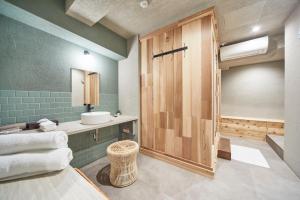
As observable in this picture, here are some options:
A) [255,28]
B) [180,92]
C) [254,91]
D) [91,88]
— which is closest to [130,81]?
[91,88]

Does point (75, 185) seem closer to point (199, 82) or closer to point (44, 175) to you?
point (44, 175)

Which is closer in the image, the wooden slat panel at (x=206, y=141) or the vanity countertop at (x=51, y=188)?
the vanity countertop at (x=51, y=188)

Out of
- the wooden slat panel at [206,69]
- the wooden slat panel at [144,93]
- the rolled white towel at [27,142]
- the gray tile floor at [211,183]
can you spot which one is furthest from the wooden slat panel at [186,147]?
the rolled white towel at [27,142]

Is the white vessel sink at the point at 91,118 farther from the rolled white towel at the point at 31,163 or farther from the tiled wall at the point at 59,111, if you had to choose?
the rolled white towel at the point at 31,163

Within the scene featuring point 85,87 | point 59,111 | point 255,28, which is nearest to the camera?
point 59,111

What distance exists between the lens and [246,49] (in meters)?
2.71

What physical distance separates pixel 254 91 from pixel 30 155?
4.75 m

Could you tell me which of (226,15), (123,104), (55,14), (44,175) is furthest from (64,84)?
(226,15)

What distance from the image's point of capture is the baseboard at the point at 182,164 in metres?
1.74

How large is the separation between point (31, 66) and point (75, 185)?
1.68 metres

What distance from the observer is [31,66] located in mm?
1582

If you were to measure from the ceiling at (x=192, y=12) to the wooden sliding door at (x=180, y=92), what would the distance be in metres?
0.18

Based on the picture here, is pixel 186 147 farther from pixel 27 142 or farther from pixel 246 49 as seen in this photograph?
pixel 246 49

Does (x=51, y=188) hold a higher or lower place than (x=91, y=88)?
lower
